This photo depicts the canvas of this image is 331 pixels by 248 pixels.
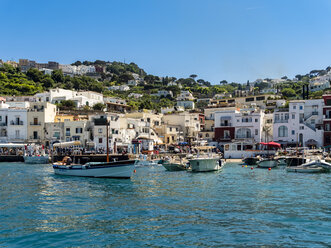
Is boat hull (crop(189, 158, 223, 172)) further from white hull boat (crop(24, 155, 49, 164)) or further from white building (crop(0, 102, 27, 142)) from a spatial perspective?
white building (crop(0, 102, 27, 142))

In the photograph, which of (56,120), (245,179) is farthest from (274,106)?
(245,179)

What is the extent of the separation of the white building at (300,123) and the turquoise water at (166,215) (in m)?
39.5

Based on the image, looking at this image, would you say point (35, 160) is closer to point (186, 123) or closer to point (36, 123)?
point (36, 123)

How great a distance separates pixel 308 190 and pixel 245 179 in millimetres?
8897

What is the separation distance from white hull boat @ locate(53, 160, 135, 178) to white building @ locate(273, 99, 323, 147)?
140ft

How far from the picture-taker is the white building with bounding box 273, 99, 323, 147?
7019 cm

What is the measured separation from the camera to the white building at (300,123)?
70188mm

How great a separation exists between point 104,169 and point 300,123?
4665 cm

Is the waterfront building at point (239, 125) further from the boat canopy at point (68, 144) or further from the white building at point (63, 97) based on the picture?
the white building at point (63, 97)

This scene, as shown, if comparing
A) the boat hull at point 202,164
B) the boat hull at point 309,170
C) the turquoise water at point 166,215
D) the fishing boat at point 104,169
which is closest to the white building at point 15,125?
the fishing boat at point 104,169

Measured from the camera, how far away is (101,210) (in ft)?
70.8

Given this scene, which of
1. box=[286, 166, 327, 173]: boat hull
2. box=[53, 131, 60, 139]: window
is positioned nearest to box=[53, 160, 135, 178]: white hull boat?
box=[286, 166, 327, 173]: boat hull

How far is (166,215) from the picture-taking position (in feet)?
65.9

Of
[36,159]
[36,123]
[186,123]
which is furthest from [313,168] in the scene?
[36,123]
